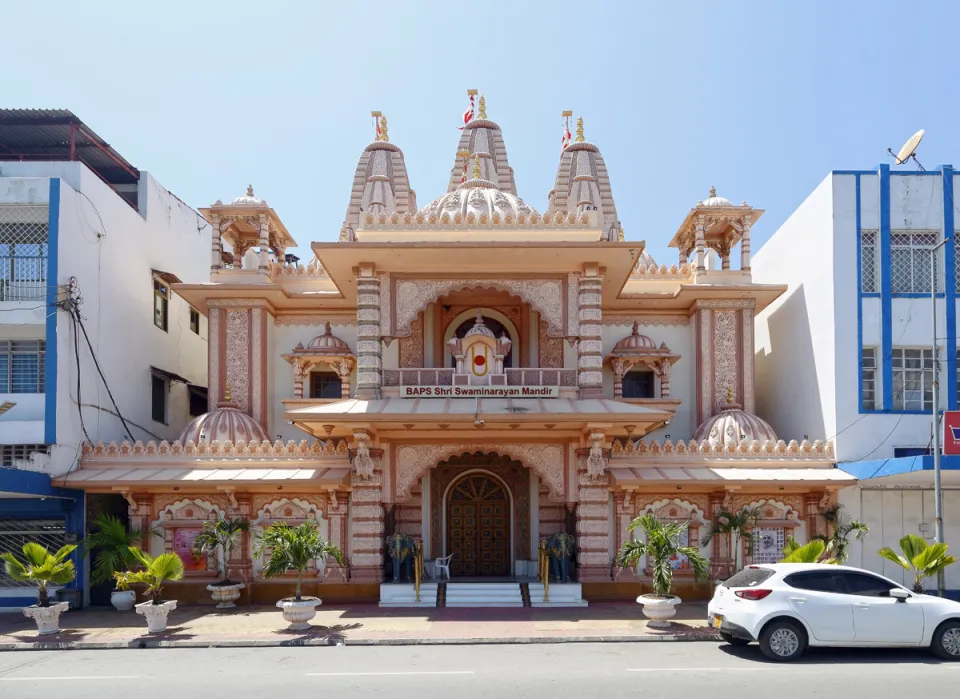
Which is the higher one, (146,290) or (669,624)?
(146,290)

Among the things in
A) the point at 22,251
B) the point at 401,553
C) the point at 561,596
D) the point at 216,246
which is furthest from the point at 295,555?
the point at 216,246

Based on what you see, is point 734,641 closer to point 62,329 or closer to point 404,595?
point 404,595

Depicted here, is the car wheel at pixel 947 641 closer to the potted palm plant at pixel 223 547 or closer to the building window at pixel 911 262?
the building window at pixel 911 262

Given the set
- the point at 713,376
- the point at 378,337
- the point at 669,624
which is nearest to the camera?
the point at 669,624

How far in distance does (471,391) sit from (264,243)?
784 cm

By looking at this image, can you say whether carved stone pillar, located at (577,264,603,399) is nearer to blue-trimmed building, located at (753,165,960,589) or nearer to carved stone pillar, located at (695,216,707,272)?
carved stone pillar, located at (695,216,707,272)

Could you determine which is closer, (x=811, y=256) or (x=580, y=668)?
(x=580, y=668)

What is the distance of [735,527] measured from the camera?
692 inches

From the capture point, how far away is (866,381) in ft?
60.0

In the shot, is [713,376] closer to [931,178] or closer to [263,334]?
[931,178]

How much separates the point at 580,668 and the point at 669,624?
380 cm

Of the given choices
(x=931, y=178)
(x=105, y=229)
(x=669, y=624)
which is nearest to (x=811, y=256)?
(x=931, y=178)

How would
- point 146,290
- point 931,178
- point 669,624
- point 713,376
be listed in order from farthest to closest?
point 146,290 → point 713,376 → point 931,178 → point 669,624

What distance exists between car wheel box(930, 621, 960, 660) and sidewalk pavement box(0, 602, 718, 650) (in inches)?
133
